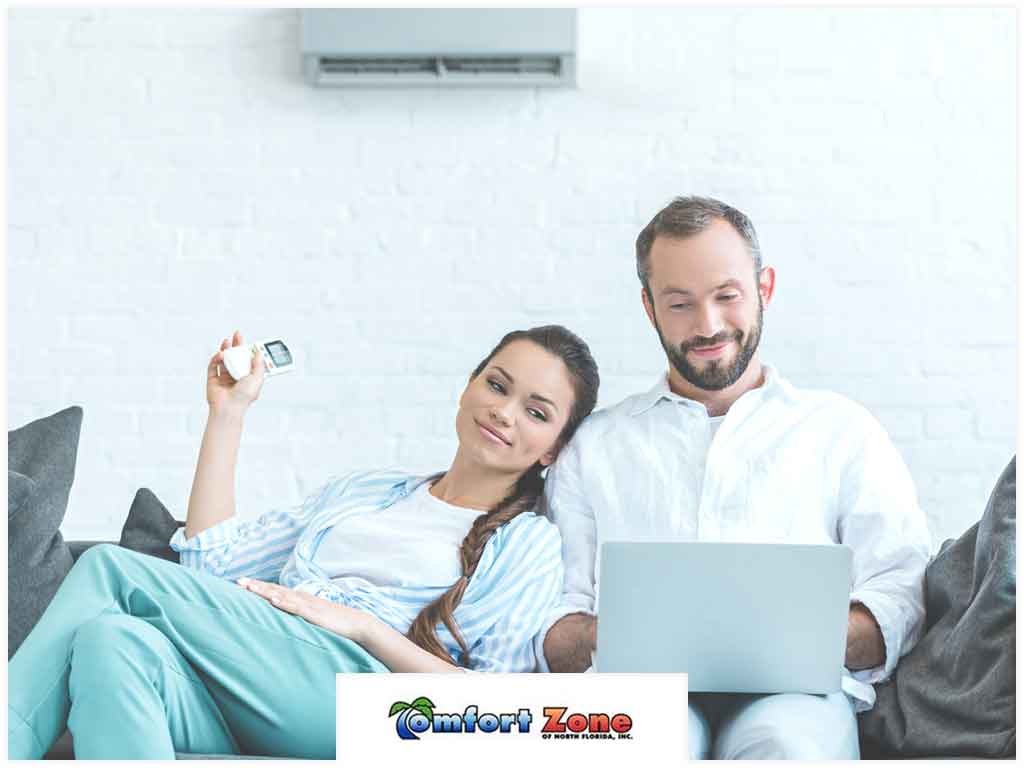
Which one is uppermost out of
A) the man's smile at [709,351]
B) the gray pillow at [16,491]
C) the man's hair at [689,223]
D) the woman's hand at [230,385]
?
the man's hair at [689,223]

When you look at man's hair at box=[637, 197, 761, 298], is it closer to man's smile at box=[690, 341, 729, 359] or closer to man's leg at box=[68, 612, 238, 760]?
man's smile at box=[690, 341, 729, 359]

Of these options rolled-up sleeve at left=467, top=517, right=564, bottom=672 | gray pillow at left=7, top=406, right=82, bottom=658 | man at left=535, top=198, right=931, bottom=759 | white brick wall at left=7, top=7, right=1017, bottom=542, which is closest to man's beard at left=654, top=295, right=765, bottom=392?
man at left=535, top=198, right=931, bottom=759

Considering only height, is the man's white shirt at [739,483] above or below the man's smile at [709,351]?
below

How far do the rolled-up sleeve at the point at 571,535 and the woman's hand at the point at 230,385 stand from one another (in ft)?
1.83

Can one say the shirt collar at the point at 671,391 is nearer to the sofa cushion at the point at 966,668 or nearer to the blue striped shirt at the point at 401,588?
the blue striped shirt at the point at 401,588

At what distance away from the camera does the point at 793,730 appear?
1715 millimetres

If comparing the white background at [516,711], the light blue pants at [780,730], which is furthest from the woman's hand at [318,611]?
the light blue pants at [780,730]

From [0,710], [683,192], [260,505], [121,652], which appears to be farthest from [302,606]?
[683,192]

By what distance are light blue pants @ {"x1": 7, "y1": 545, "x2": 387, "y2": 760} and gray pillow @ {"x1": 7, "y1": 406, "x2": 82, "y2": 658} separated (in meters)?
0.30

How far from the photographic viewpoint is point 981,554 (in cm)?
175

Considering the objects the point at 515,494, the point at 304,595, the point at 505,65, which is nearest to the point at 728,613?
the point at 515,494

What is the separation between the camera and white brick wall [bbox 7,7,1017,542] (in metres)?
2.52

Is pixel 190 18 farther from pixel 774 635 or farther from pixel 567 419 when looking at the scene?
pixel 774 635

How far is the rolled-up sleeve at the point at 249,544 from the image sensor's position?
209 cm
